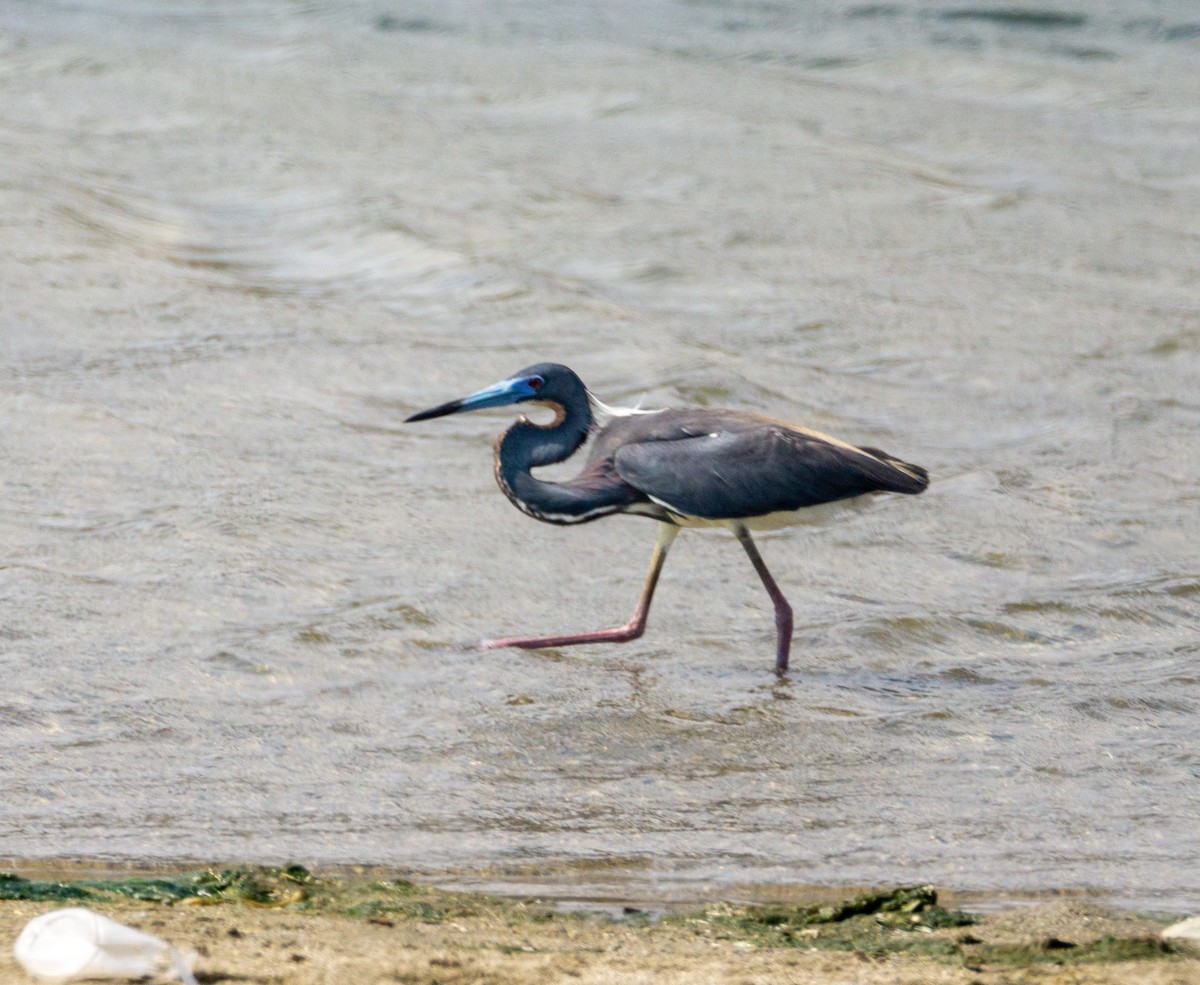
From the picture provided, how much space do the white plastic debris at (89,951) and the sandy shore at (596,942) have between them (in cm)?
5

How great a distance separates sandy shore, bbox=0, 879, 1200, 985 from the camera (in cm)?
379

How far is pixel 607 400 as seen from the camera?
999 centimetres

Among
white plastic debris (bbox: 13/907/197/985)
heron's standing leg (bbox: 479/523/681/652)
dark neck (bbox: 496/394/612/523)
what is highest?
dark neck (bbox: 496/394/612/523)

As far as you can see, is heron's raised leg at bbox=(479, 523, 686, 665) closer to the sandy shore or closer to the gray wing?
the gray wing

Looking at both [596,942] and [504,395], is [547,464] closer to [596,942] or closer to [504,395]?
[504,395]

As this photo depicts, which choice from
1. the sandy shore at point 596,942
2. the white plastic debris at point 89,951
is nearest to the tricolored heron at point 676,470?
the sandy shore at point 596,942

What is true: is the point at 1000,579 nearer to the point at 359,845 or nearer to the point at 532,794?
the point at 532,794

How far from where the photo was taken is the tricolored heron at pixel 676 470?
673 centimetres

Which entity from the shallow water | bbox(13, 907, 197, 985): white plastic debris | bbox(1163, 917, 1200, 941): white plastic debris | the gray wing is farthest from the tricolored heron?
bbox(13, 907, 197, 985): white plastic debris

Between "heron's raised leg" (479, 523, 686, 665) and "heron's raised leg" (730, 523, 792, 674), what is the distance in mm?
266

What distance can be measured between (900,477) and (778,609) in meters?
0.67

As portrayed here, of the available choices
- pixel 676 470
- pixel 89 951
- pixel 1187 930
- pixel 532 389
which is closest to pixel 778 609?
pixel 676 470

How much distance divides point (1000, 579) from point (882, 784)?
235cm

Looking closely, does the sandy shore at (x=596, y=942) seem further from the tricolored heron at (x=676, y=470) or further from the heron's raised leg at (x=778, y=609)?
the tricolored heron at (x=676, y=470)
